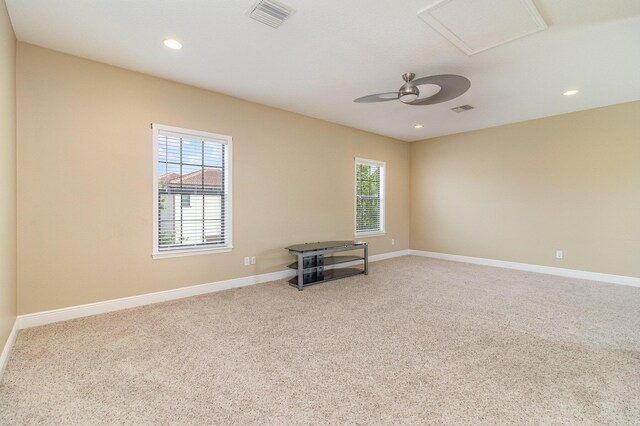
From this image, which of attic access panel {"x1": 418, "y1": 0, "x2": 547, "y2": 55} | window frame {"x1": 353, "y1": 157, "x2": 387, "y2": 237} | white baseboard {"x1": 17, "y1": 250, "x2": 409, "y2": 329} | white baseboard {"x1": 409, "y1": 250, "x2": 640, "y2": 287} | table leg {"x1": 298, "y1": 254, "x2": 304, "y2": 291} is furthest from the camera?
window frame {"x1": 353, "y1": 157, "x2": 387, "y2": 237}

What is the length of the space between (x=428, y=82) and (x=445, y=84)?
171 mm

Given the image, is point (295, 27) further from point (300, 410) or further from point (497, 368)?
point (497, 368)

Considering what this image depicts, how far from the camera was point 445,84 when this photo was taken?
288 centimetres

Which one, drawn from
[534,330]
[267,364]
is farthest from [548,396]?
[267,364]

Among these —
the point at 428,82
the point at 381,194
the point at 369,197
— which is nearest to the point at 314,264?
the point at 369,197

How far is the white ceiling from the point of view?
2.29 metres

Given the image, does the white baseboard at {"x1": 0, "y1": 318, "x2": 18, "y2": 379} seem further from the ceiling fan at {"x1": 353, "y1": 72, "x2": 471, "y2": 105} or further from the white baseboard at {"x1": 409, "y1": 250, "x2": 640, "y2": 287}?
the white baseboard at {"x1": 409, "y1": 250, "x2": 640, "y2": 287}

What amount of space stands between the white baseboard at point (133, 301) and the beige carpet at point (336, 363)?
5.7 inches

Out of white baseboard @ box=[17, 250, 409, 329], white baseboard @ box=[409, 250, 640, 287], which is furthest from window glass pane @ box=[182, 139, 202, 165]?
white baseboard @ box=[409, 250, 640, 287]

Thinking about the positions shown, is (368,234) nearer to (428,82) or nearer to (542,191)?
(542,191)

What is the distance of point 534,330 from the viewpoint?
2.77 metres

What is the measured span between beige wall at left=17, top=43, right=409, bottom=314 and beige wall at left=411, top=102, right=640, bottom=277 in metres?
3.74

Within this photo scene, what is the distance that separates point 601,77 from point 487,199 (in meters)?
2.72

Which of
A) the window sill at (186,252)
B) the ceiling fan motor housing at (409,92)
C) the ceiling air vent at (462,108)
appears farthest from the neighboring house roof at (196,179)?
the ceiling air vent at (462,108)
